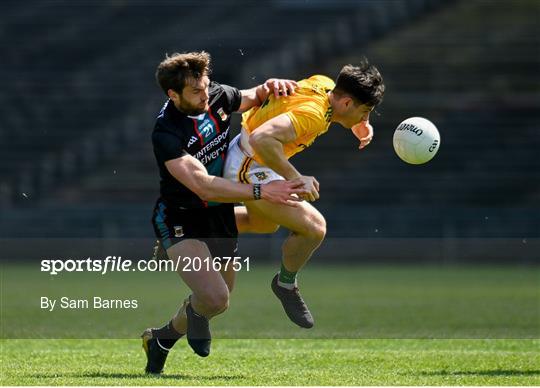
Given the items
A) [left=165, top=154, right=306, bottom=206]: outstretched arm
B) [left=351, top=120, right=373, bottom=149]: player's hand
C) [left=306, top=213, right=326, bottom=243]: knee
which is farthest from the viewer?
[left=351, top=120, right=373, bottom=149]: player's hand

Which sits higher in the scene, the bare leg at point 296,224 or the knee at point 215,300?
the bare leg at point 296,224

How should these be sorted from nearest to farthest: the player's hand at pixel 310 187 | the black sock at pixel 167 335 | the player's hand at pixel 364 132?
the player's hand at pixel 310 187
the black sock at pixel 167 335
the player's hand at pixel 364 132

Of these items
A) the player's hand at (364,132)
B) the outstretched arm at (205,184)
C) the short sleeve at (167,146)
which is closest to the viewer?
the outstretched arm at (205,184)

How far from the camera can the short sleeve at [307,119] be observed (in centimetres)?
677

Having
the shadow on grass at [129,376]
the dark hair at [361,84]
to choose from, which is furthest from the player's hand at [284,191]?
the shadow on grass at [129,376]

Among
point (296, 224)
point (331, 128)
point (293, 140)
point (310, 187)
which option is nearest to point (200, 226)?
point (296, 224)

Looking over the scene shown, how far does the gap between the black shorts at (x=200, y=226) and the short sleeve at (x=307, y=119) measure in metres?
0.84

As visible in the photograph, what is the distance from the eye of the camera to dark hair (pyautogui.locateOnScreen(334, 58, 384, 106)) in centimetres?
684

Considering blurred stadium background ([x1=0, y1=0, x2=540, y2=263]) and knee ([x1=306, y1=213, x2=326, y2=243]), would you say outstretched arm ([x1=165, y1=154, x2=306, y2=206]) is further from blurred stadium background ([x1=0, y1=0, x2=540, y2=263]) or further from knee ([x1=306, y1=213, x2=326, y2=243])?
blurred stadium background ([x1=0, y1=0, x2=540, y2=263])

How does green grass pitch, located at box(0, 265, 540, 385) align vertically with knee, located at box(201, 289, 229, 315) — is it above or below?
below

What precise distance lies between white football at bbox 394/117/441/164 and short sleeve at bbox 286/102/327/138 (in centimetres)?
60

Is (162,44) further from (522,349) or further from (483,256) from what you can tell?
(522,349)

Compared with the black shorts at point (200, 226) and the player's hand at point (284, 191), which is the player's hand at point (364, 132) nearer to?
the black shorts at point (200, 226)

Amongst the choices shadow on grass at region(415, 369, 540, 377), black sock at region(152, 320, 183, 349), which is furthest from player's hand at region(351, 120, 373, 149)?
black sock at region(152, 320, 183, 349)
